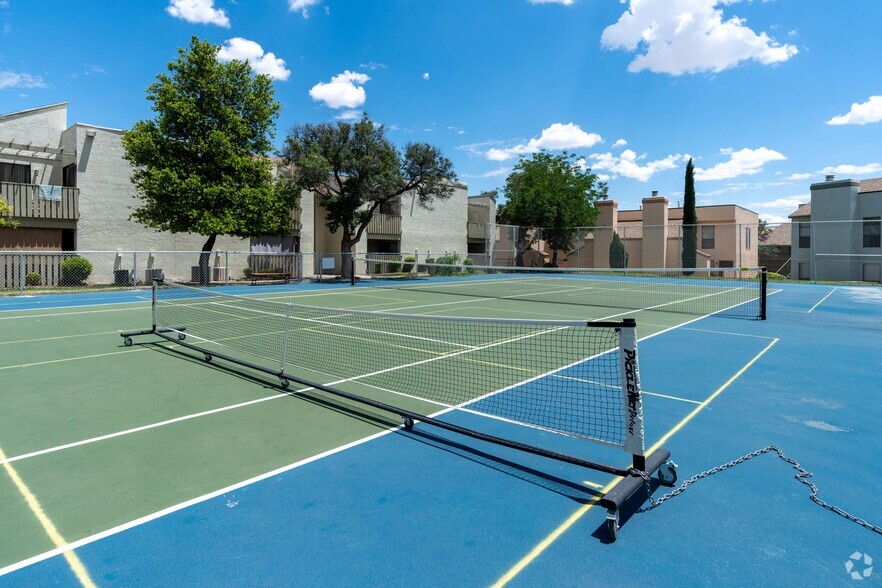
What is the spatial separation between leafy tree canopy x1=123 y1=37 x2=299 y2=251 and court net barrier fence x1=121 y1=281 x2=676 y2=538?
11711 millimetres

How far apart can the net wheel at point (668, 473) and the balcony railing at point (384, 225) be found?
35.4 m

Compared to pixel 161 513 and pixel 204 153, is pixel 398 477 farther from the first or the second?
pixel 204 153

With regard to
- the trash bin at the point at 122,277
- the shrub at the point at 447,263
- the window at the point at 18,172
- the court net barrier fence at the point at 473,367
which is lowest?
the court net barrier fence at the point at 473,367

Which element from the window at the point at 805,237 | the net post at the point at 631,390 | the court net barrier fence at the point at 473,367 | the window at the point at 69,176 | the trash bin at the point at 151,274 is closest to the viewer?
the net post at the point at 631,390

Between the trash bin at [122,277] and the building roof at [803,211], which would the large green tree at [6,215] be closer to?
the trash bin at [122,277]

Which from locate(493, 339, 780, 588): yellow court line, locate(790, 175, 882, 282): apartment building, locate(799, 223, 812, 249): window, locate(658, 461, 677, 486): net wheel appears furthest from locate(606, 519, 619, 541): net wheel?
locate(799, 223, 812, 249): window

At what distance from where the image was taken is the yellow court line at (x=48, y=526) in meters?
3.17

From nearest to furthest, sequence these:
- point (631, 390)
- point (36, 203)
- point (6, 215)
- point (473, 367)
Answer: point (631, 390) < point (473, 367) < point (6, 215) < point (36, 203)

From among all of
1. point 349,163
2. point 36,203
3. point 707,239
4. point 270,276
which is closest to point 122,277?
point 36,203

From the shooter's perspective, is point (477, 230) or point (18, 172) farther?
point (477, 230)

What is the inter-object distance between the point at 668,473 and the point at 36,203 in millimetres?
31162

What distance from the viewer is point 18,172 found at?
1056 inches

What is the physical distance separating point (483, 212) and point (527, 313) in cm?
3751

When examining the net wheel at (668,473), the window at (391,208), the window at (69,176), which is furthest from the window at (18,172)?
the net wheel at (668,473)
